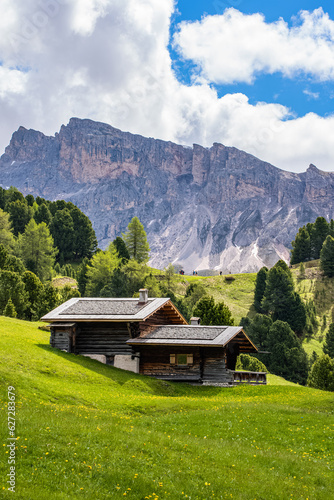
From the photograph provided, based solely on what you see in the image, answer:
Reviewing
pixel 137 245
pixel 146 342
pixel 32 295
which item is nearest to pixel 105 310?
pixel 146 342

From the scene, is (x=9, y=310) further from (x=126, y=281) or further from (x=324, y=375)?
(x=324, y=375)

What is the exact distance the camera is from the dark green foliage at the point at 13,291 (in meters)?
56.1

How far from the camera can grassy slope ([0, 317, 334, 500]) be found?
468 inches

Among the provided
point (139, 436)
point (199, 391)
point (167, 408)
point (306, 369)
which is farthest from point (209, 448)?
point (306, 369)

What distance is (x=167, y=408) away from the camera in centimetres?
2406

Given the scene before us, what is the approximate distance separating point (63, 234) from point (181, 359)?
90.3 metres

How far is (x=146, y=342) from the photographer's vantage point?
117 ft

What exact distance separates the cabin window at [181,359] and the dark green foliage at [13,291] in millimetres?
27708

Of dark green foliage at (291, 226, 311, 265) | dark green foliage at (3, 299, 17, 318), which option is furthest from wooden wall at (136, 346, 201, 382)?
dark green foliage at (291, 226, 311, 265)

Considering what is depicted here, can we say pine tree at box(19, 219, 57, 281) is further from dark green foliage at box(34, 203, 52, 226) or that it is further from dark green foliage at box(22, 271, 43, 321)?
dark green foliage at box(34, 203, 52, 226)

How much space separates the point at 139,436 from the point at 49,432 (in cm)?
327

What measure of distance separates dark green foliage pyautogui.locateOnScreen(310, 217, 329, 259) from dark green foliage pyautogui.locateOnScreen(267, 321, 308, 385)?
2255 inches

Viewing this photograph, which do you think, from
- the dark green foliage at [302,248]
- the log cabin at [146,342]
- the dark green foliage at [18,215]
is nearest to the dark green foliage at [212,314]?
the log cabin at [146,342]

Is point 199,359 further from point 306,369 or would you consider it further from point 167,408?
point 306,369
